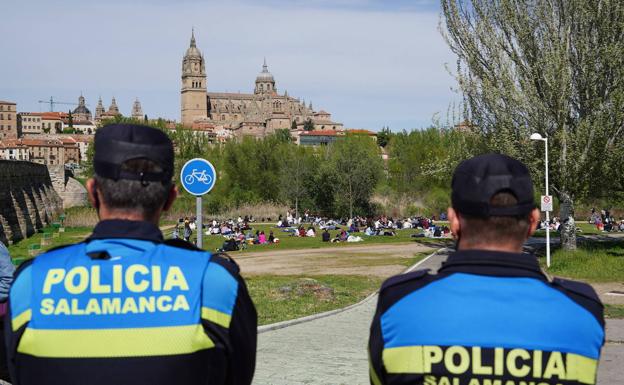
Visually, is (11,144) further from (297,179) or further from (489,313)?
(489,313)

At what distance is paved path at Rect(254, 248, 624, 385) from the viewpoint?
9250 mm

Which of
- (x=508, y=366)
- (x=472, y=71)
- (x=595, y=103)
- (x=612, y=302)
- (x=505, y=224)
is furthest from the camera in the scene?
(x=472, y=71)

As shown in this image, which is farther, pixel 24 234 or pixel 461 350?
pixel 24 234

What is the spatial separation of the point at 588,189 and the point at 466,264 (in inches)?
1121

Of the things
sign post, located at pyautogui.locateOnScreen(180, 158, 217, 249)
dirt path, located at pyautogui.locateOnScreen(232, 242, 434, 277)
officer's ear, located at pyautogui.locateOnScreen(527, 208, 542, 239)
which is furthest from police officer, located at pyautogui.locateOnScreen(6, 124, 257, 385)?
dirt path, located at pyautogui.locateOnScreen(232, 242, 434, 277)

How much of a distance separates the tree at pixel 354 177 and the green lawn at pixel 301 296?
42.8m

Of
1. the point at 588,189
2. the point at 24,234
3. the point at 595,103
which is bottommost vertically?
the point at 24,234

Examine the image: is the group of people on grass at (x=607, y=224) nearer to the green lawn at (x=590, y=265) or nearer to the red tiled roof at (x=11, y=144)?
the green lawn at (x=590, y=265)

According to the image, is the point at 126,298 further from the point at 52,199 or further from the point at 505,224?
the point at 52,199

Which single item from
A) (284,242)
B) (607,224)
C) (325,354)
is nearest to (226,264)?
(325,354)

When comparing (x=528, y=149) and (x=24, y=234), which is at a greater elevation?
(x=528, y=149)

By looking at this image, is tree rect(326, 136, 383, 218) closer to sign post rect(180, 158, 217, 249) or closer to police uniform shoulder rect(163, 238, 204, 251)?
sign post rect(180, 158, 217, 249)

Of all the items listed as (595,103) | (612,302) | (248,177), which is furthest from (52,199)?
(612,302)

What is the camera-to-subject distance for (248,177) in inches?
3051
